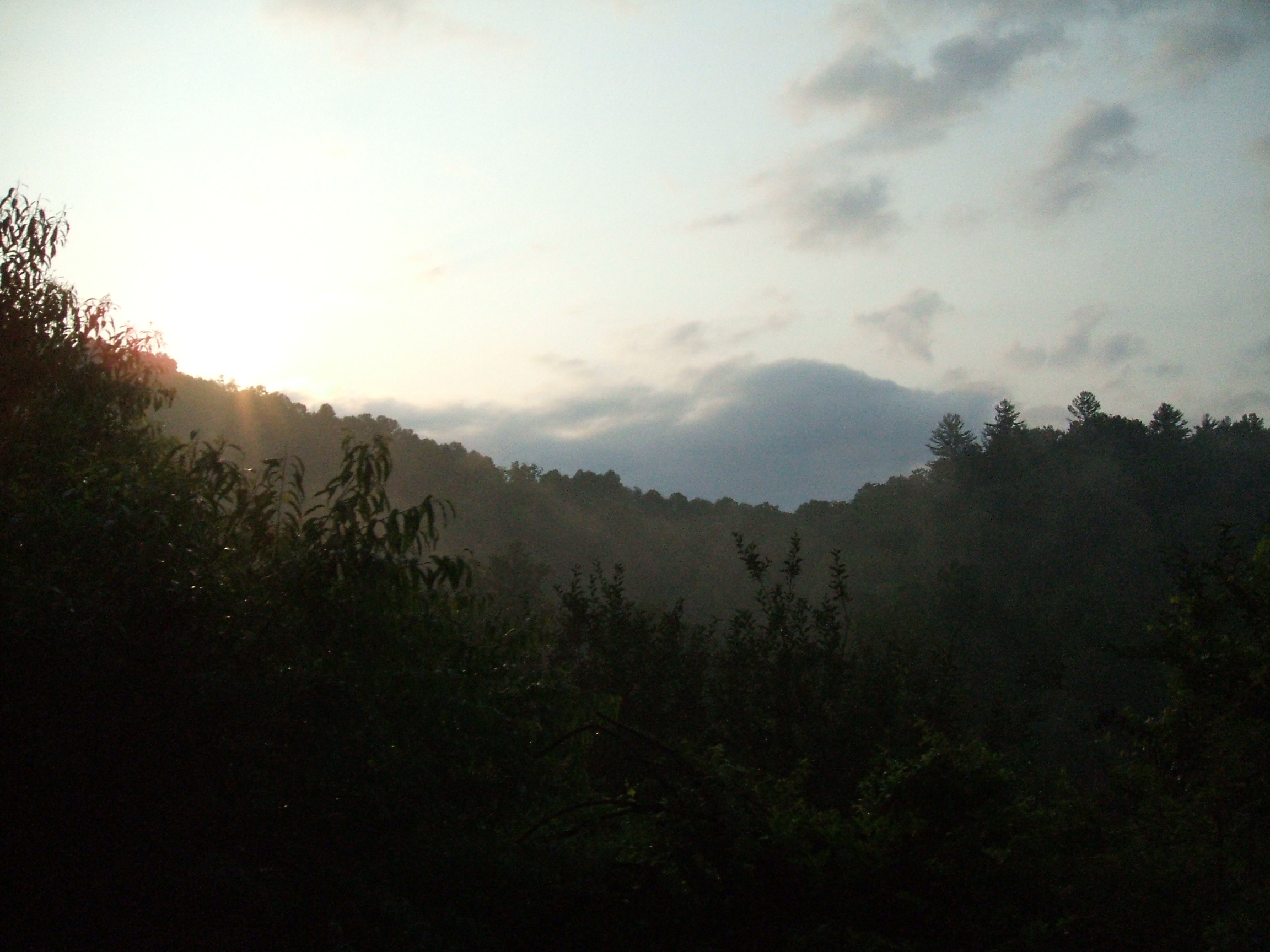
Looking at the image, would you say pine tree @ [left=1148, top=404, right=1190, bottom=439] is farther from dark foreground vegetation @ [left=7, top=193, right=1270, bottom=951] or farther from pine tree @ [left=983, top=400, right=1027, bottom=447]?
dark foreground vegetation @ [left=7, top=193, right=1270, bottom=951]

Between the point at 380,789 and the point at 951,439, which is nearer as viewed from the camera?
the point at 380,789

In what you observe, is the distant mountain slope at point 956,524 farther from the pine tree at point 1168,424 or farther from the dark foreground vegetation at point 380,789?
the dark foreground vegetation at point 380,789

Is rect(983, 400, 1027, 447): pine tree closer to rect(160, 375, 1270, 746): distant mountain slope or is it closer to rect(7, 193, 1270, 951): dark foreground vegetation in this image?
rect(160, 375, 1270, 746): distant mountain slope

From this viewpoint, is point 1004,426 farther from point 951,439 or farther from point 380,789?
point 380,789

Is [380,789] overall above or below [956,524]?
below

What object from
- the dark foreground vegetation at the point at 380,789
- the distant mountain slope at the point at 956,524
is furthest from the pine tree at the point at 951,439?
the dark foreground vegetation at the point at 380,789

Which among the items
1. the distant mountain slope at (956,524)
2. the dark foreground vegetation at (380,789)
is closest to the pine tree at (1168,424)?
the distant mountain slope at (956,524)

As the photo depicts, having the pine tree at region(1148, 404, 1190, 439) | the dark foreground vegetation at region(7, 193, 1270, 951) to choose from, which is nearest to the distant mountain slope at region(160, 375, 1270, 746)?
the pine tree at region(1148, 404, 1190, 439)

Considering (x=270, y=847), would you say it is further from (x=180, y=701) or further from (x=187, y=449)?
(x=187, y=449)

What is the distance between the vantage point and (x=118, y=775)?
547 cm

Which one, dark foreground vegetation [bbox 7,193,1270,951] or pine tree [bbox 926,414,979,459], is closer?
dark foreground vegetation [bbox 7,193,1270,951]

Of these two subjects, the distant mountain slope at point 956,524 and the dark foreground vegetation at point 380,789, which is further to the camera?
the distant mountain slope at point 956,524

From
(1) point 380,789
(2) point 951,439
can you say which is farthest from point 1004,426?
(1) point 380,789

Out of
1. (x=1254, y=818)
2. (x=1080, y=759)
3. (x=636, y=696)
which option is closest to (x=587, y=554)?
(x=1080, y=759)
